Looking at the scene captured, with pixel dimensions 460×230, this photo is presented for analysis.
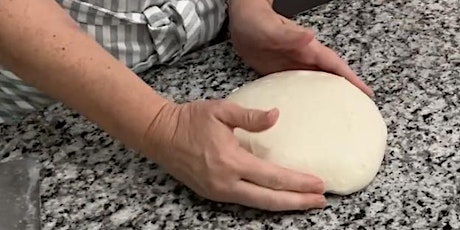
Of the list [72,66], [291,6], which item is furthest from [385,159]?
[291,6]

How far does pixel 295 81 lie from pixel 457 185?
224 millimetres

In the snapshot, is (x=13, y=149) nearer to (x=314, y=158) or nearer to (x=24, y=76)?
(x=24, y=76)

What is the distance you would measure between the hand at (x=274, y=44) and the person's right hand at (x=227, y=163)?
18 cm

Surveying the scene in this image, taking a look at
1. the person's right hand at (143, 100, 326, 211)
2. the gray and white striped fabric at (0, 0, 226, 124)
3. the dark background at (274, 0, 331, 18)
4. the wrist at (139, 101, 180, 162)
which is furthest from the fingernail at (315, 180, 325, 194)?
the dark background at (274, 0, 331, 18)

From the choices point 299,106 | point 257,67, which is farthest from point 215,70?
point 299,106

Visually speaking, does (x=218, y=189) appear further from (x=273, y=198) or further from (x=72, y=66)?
(x=72, y=66)

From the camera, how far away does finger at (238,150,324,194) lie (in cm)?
86

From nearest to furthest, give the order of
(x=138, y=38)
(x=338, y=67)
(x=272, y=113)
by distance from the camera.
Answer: (x=272, y=113)
(x=338, y=67)
(x=138, y=38)

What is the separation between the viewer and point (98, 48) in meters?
0.93

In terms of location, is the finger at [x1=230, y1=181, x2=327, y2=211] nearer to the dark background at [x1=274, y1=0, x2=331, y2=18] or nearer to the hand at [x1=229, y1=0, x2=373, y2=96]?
the hand at [x1=229, y1=0, x2=373, y2=96]

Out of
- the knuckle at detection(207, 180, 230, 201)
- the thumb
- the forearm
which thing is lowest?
the knuckle at detection(207, 180, 230, 201)

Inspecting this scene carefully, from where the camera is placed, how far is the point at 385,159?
0.93 meters

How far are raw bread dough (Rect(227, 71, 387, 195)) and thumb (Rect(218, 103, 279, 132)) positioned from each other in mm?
43

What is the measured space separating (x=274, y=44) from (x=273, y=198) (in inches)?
9.9
